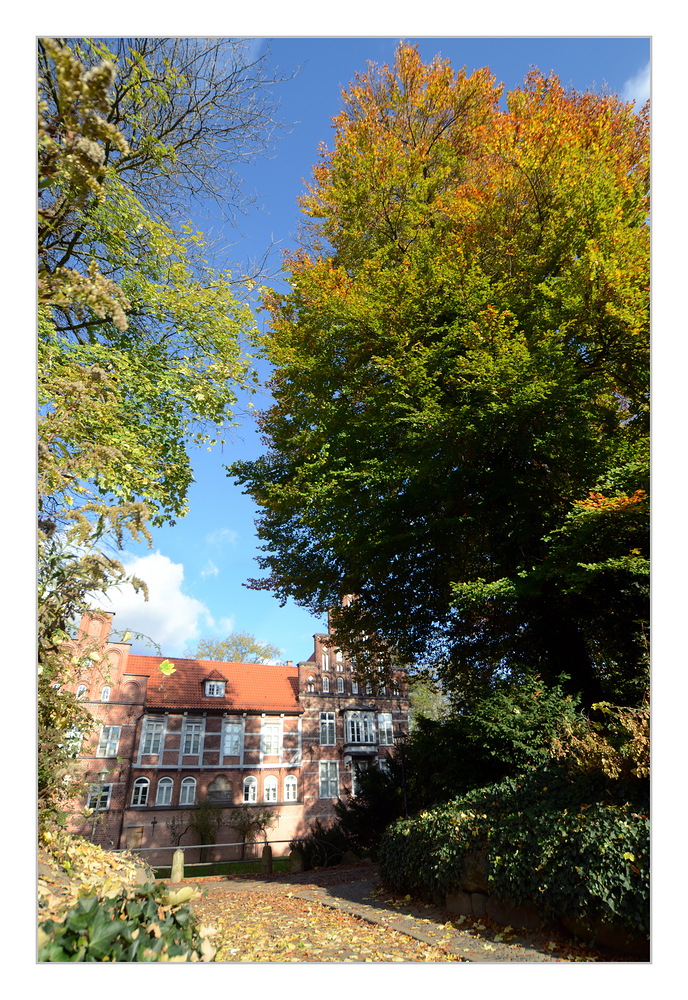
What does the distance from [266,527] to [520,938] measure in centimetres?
736

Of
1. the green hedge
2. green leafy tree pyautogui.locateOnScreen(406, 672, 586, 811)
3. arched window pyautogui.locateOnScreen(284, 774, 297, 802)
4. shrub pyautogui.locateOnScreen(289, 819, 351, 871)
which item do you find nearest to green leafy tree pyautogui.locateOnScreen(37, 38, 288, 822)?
the green hedge

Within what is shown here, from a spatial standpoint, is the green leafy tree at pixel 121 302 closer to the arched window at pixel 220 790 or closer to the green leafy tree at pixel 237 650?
the arched window at pixel 220 790

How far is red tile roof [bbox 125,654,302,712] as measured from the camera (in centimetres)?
2353

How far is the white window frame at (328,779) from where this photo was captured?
24781mm

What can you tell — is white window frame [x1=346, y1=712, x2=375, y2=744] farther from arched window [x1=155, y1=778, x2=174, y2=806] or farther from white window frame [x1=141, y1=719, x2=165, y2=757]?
white window frame [x1=141, y1=719, x2=165, y2=757]

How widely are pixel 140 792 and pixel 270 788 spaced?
18.1ft

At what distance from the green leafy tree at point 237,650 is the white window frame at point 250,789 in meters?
5.67

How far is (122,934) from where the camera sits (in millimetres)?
2408

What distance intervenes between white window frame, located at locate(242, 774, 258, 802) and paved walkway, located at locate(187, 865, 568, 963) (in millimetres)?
15229

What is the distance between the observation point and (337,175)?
9125mm

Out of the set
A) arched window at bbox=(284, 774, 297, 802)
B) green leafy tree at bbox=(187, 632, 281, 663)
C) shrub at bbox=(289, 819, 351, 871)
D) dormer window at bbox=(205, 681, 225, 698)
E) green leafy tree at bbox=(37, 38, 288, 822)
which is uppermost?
green leafy tree at bbox=(37, 38, 288, 822)

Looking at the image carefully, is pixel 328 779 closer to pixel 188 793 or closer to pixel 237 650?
pixel 188 793
